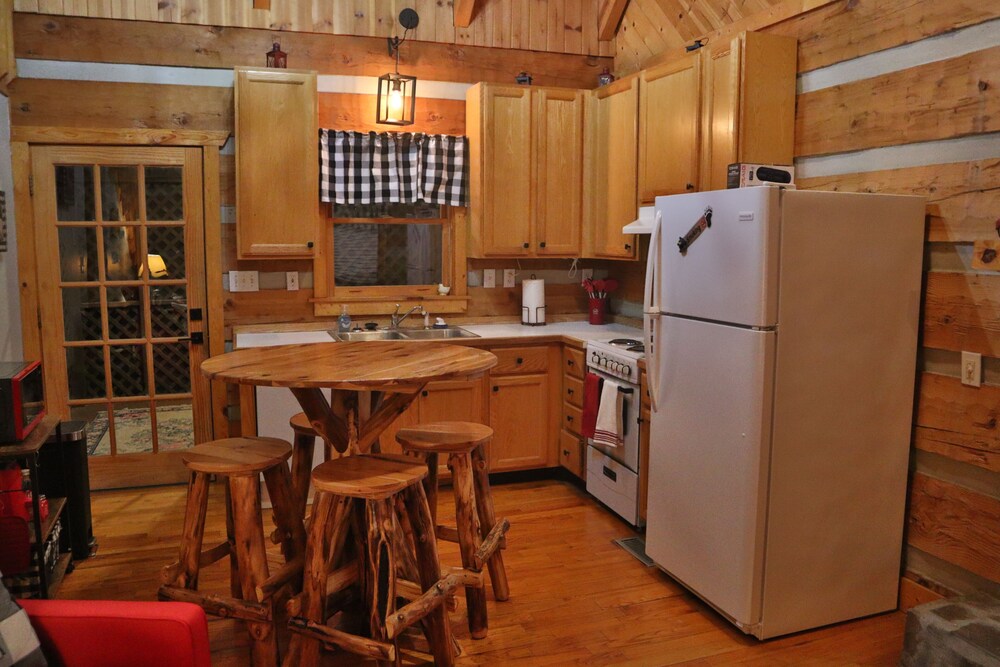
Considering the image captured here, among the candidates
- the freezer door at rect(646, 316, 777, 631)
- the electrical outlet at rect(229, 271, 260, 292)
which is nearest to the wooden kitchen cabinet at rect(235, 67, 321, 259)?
the electrical outlet at rect(229, 271, 260, 292)

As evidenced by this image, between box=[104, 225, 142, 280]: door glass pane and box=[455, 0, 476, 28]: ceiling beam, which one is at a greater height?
box=[455, 0, 476, 28]: ceiling beam

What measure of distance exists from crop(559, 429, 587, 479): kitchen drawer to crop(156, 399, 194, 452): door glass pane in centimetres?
214

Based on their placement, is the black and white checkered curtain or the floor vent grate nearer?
the floor vent grate

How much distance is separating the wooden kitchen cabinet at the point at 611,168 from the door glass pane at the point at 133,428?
9.13ft

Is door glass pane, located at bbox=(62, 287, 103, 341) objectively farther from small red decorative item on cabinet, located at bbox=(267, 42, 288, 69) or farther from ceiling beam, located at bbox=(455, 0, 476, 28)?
ceiling beam, located at bbox=(455, 0, 476, 28)

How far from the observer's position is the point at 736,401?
2826mm

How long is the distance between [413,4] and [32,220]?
2.47m

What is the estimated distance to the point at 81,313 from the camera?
433 centimetres

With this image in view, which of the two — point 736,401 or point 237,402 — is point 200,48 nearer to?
point 237,402

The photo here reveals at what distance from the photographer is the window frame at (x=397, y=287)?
15.3ft

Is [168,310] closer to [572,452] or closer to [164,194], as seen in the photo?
[164,194]

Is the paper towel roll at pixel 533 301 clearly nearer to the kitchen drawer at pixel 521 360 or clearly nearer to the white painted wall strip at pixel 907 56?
the kitchen drawer at pixel 521 360

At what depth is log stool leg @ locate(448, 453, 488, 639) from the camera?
283cm

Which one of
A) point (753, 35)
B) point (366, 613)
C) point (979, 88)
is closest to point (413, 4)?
point (753, 35)
